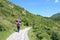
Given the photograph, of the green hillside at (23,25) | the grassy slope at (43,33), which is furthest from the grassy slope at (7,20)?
the grassy slope at (43,33)

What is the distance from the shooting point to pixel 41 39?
3409cm

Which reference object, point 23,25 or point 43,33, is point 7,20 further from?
point 23,25

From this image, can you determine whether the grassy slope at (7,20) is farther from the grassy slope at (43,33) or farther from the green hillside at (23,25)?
the grassy slope at (43,33)

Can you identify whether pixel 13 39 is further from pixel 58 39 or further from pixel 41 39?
pixel 58 39

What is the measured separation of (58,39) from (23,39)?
34.1 meters

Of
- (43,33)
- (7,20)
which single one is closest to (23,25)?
(7,20)

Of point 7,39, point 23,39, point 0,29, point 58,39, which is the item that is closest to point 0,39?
point 7,39

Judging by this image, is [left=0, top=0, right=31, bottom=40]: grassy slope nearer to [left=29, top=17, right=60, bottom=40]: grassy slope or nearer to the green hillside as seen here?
the green hillside

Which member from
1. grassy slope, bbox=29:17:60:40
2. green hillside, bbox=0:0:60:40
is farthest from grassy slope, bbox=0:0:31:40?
grassy slope, bbox=29:17:60:40

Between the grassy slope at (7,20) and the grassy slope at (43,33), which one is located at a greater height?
the grassy slope at (7,20)

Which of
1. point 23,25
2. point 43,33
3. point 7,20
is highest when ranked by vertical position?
point 7,20

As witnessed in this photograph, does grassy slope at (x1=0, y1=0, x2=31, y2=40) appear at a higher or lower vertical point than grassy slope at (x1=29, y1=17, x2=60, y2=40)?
higher

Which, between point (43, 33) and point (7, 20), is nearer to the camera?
point (43, 33)

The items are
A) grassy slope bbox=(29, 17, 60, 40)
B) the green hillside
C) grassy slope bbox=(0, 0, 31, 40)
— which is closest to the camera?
grassy slope bbox=(0, 0, 31, 40)
